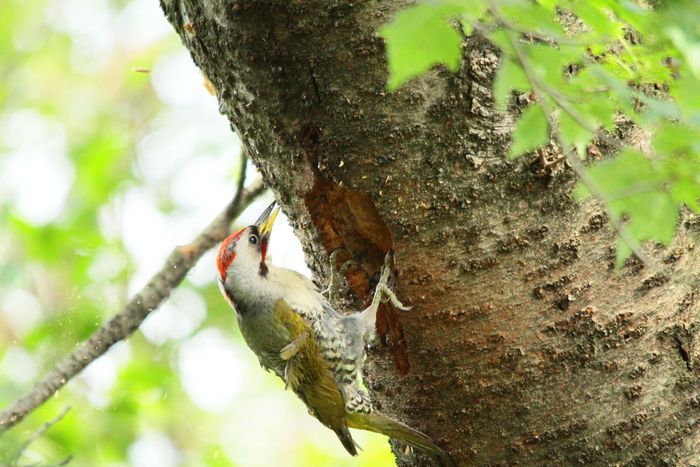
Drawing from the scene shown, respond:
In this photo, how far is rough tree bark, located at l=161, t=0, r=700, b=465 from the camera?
238 cm

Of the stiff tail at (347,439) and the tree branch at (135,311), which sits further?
the stiff tail at (347,439)

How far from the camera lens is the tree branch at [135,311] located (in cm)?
340

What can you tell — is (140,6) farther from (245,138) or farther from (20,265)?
(245,138)

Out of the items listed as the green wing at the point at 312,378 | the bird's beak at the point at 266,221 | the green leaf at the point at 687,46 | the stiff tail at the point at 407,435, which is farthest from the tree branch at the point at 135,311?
the green leaf at the point at 687,46

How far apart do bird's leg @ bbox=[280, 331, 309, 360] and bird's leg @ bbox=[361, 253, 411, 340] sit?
77 cm

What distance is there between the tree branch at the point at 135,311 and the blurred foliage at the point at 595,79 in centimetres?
208

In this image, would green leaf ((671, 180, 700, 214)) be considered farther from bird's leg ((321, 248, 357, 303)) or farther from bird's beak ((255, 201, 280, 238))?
bird's beak ((255, 201, 280, 238))

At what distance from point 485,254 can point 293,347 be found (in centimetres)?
156

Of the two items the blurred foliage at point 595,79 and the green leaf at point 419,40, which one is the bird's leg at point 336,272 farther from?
the green leaf at point 419,40

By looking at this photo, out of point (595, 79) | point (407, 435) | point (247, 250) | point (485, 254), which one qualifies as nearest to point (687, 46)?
point (595, 79)

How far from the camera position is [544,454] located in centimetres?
253

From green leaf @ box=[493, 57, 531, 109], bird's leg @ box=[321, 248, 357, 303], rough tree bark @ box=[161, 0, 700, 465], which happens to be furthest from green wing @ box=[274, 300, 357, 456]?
green leaf @ box=[493, 57, 531, 109]

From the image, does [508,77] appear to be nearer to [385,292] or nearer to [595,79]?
[595,79]

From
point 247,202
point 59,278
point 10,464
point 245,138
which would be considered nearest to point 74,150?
point 59,278
